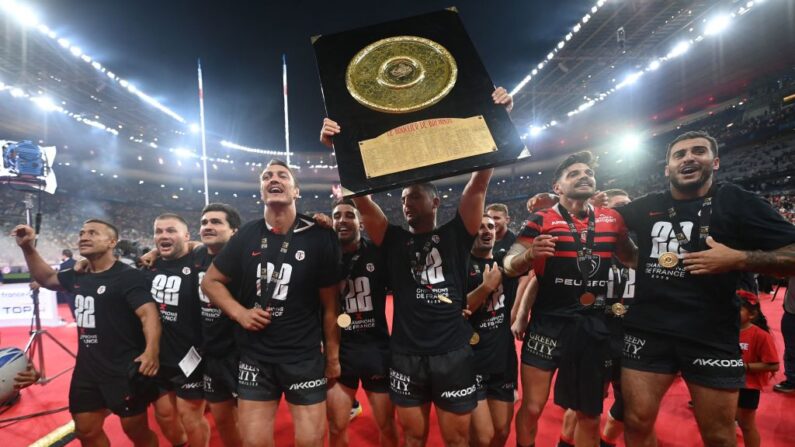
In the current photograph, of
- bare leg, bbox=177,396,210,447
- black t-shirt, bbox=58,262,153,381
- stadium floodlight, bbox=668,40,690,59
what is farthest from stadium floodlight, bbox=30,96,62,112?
stadium floodlight, bbox=668,40,690,59

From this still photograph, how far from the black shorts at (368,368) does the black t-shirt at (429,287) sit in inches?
12.3

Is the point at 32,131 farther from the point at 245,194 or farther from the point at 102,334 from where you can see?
the point at 102,334

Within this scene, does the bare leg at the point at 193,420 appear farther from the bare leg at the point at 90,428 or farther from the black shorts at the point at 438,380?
the black shorts at the point at 438,380

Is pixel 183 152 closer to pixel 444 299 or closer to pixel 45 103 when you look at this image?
pixel 45 103

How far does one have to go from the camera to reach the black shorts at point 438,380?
2.32m

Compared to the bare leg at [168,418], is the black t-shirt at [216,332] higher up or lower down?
higher up

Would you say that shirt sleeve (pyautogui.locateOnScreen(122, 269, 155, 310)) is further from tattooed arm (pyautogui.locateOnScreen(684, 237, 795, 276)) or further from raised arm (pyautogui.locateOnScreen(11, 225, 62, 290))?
tattooed arm (pyautogui.locateOnScreen(684, 237, 795, 276))

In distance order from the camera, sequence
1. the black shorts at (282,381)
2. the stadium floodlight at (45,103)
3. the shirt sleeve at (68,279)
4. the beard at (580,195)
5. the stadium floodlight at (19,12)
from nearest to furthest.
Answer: the black shorts at (282,381)
the beard at (580,195)
the shirt sleeve at (68,279)
the stadium floodlight at (19,12)
the stadium floodlight at (45,103)

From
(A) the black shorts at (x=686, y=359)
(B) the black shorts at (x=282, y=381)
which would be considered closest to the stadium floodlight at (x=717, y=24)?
(A) the black shorts at (x=686, y=359)

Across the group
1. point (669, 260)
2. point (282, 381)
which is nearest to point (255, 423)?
point (282, 381)

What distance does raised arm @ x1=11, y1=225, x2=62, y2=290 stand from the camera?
10.3 ft

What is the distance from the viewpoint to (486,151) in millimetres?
1872

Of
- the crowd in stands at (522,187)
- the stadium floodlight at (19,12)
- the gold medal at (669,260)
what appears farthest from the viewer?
the crowd in stands at (522,187)

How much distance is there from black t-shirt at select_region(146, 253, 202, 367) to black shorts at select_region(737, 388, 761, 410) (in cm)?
438
